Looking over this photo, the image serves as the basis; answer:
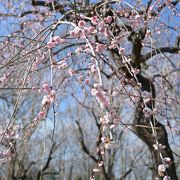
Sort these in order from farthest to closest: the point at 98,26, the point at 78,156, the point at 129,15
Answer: the point at 78,156 < the point at 129,15 < the point at 98,26

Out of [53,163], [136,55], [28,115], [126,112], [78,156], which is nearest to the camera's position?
[136,55]

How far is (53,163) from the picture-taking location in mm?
18609

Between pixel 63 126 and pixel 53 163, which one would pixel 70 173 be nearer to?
pixel 53 163

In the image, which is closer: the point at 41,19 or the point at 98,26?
the point at 98,26

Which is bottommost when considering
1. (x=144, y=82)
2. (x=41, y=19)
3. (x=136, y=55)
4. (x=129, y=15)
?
(x=144, y=82)

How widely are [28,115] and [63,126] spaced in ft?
9.00

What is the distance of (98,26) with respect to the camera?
8.70 feet

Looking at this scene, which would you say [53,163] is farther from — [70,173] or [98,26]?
[98,26]

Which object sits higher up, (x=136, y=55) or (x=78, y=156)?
(x=78, y=156)

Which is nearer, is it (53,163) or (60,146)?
(60,146)

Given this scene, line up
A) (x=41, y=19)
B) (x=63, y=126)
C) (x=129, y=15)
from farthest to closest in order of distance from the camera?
1. (x=63, y=126)
2. (x=41, y=19)
3. (x=129, y=15)

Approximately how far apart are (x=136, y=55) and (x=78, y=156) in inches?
458

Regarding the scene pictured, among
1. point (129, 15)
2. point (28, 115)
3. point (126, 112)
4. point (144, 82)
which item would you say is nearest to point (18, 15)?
point (129, 15)

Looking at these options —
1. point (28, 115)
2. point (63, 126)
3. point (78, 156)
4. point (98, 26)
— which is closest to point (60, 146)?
point (78, 156)
